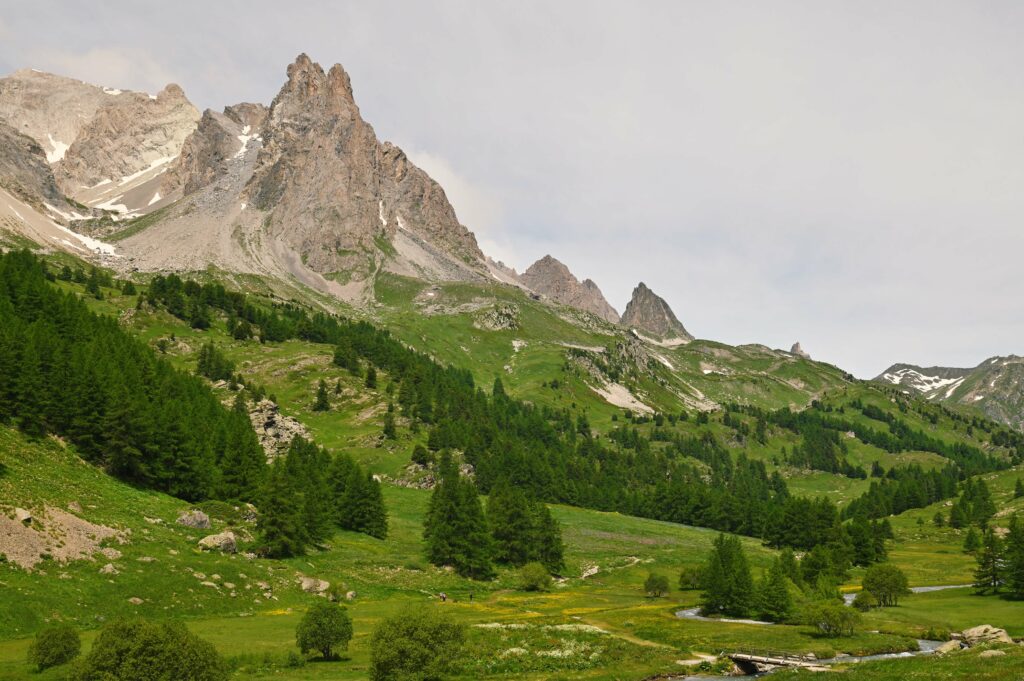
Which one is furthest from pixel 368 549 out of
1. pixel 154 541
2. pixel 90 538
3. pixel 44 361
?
pixel 44 361

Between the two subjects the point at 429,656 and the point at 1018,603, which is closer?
the point at 429,656

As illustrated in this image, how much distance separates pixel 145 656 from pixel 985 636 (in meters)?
65.2

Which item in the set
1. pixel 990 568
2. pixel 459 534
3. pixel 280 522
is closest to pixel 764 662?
pixel 459 534

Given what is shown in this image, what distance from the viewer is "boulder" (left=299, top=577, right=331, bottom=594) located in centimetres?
7044

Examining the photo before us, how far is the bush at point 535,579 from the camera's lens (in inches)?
3501

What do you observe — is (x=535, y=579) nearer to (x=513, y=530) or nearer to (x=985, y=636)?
(x=513, y=530)

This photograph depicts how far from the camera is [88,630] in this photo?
46.8m

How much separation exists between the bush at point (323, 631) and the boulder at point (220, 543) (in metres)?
26.9

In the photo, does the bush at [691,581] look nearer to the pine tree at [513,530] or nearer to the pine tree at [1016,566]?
the pine tree at [513,530]

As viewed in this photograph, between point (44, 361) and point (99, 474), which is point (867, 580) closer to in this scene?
point (99, 474)

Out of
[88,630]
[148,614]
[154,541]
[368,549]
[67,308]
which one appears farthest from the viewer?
[67,308]

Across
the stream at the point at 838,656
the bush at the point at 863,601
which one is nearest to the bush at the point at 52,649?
the stream at the point at 838,656

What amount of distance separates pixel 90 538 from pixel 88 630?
1469 cm

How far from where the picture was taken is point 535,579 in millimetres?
88875
